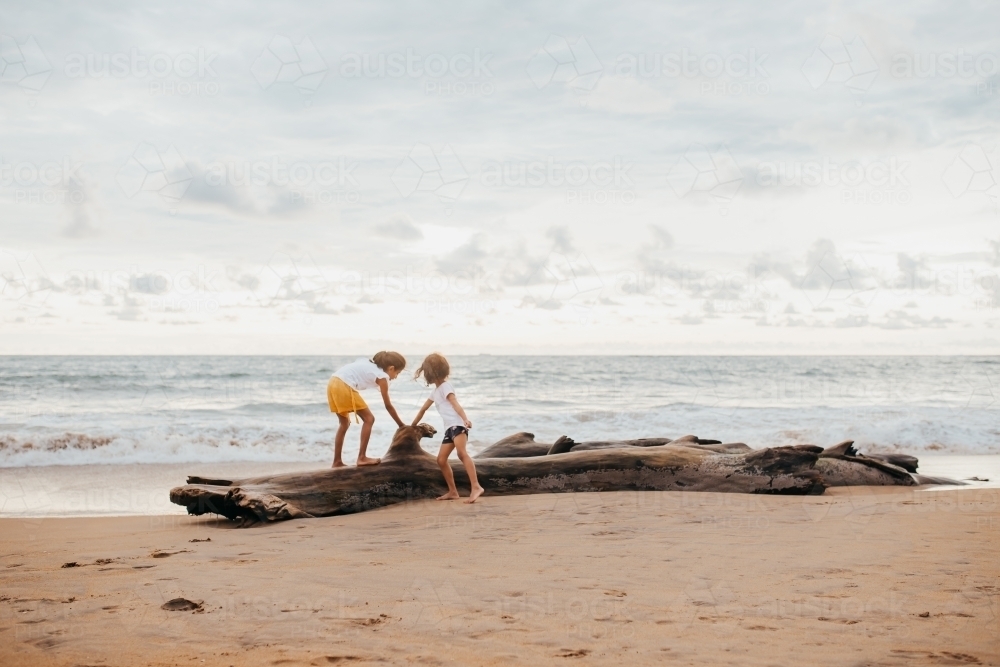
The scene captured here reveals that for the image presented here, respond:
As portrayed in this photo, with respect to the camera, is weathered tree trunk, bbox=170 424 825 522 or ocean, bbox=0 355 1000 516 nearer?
weathered tree trunk, bbox=170 424 825 522

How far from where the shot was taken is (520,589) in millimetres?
4695

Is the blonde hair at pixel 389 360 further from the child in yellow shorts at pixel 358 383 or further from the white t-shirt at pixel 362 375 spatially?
the white t-shirt at pixel 362 375

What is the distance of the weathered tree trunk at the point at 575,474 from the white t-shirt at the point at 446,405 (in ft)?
0.77

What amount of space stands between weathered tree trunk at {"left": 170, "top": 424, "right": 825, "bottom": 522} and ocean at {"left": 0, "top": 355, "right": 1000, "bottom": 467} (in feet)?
20.6

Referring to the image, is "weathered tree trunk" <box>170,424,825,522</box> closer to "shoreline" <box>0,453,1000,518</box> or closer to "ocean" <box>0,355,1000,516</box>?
"shoreline" <box>0,453,1000,518</box>

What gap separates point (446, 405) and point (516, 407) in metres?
20.4

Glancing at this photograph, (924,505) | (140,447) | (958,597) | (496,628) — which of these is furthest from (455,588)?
(140,447)

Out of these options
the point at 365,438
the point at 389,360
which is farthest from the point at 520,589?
the point at 389,360

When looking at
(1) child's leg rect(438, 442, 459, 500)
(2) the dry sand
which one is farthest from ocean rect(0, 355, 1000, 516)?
(1) child's leg rect(438, 442, 459, 500)

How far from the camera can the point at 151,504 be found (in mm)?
9500

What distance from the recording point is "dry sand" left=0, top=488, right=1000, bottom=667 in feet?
11.8

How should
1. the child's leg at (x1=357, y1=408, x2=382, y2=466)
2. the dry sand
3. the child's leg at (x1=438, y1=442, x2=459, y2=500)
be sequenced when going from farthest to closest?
the child's leg at (x1=357, y1=408, x2=382, y2=466) < the child's leg at (x1=438, y1=442, x2=459, y2=500) < the dry sand

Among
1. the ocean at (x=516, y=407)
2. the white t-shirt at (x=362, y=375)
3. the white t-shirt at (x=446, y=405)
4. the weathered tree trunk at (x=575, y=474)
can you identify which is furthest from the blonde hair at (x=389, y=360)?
the ocean at (x=516, y=407)

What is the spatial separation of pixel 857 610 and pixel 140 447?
14459 millimetres
